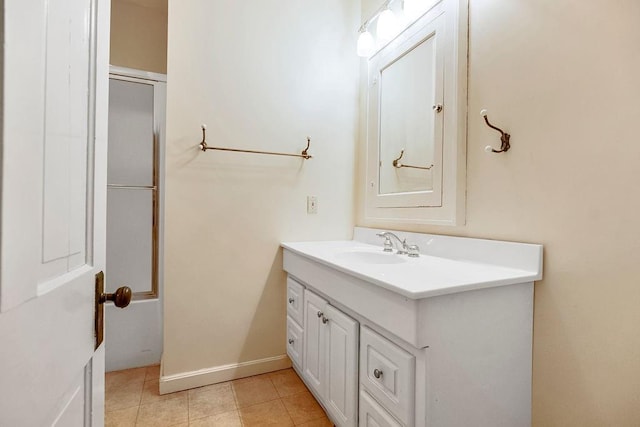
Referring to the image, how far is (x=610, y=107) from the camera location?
846 millimetres

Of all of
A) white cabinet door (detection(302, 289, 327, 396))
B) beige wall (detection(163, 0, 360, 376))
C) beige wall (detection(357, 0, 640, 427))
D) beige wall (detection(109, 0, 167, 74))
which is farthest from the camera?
beige wall (detection(109, 0, 167, 74))

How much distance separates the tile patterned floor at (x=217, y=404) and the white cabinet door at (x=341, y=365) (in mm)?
267

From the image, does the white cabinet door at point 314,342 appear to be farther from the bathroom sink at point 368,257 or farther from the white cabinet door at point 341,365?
the bathroom sink at point 368,257

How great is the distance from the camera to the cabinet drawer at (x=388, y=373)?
842mm

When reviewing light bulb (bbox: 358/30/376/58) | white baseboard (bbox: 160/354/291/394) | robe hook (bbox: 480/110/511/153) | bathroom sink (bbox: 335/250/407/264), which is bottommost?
white baseboard (bbox: 160/354/291/394)

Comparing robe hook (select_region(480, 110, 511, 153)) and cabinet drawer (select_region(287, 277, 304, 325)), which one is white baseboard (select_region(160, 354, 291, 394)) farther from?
robe hook (select_region(480, 110, 511, 153))

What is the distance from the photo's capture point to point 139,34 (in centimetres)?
218

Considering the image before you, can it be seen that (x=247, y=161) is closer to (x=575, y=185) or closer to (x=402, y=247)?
(x=402, y=247)

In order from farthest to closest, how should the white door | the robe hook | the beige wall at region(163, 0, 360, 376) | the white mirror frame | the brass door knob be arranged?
the beige wall at region(163, 0, 360, 376) < the white mirror frame < the robe hook < the brass door knob < the white door

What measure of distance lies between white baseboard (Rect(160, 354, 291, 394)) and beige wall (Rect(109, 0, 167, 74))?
6.73ft

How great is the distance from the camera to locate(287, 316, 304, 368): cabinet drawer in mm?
1634

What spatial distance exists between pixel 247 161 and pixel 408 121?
3.04 feet

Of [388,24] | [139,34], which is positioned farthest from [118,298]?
[139,34]

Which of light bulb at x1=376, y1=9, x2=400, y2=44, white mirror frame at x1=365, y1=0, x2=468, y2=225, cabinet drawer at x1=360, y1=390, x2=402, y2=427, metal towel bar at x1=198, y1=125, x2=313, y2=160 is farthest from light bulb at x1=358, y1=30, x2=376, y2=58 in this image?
cabinet drawer at x1=360, y1=390, x2=402, y2=427
